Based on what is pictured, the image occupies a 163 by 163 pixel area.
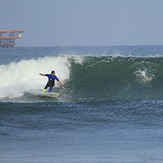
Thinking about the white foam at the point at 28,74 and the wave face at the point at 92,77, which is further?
the white foam at the point at 28,74

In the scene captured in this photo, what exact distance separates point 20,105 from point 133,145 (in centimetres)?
661

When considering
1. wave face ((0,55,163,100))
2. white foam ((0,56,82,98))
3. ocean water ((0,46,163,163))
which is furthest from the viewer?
white foam ((0,56,82,98))

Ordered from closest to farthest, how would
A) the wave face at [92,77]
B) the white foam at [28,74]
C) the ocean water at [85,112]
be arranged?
the ocean water at [85,112] < the wave face at [92,77] < the white foam at [28,74]

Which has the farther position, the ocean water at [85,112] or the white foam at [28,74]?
the white foam at [28,74]

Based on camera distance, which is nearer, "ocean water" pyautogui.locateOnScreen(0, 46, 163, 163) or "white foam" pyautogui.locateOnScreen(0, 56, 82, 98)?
"ocean water" pyautogui.locateOnScreen(0, 46, 163, 163)

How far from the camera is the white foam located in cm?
2147

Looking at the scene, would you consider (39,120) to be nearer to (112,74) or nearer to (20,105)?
(20,105)

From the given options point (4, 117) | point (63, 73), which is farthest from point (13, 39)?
point (4, 117)

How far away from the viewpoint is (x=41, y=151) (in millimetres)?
11211

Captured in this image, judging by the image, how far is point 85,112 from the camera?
16328 mm

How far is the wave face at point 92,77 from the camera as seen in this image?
2055 cm

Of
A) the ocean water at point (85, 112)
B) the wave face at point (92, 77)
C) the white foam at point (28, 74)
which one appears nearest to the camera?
the ocean water at point (85, 112)

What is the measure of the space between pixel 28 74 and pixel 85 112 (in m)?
9.37

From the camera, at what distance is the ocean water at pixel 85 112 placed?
36.3 ft
